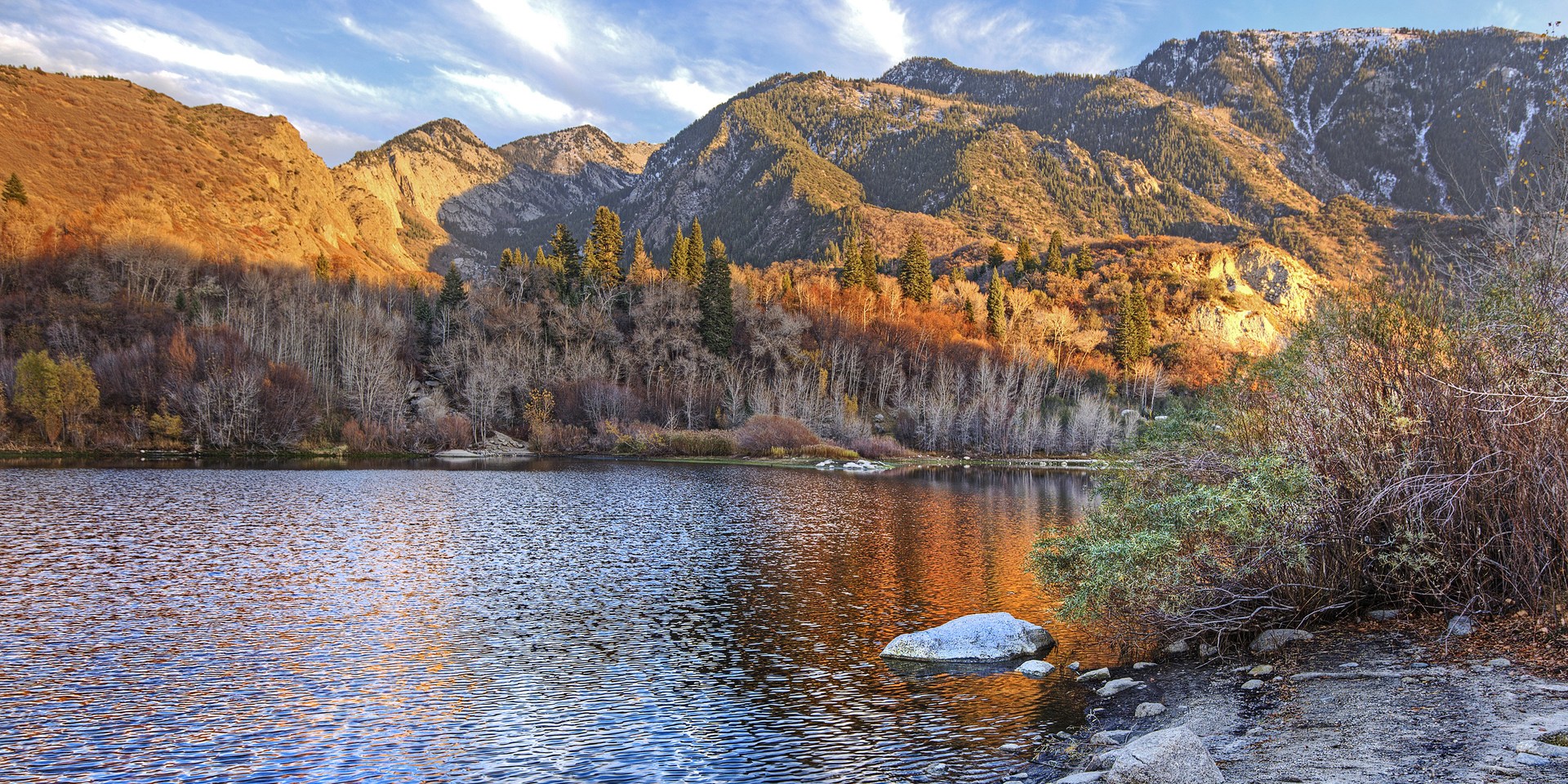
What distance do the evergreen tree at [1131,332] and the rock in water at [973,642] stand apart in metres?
123

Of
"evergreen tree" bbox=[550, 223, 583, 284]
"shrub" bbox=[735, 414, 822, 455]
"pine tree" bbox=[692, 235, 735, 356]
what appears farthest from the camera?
"evergreen tree" bbox=[550, 223, 583, 284]

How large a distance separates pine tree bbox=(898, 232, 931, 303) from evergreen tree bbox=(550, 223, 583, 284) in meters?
52.2

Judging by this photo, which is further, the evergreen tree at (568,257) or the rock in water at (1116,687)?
the evergreen tree at (568,257)

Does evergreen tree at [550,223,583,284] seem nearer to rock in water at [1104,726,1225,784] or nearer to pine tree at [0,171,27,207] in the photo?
pine tree at [0,171,27,207]

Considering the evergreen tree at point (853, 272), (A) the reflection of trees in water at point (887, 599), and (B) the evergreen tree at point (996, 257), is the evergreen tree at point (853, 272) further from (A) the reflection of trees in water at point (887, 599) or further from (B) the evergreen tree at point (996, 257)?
(A) the reflection of trees in water at point (887, 599)

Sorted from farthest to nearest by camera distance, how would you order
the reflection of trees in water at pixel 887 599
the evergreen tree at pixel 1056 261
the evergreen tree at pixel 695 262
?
the evergreen tree at pixel 1056 261, the evergreen tree at pixel 695 262, the reflection of trees in water at pixel 887 599

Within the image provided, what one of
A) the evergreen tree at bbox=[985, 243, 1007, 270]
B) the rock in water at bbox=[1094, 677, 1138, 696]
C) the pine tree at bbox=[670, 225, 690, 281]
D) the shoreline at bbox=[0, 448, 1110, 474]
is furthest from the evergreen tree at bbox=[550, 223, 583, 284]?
the rock in water at bbox=[1094, 677, 1138, 696]

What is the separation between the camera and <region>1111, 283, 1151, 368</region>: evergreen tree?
12938cm

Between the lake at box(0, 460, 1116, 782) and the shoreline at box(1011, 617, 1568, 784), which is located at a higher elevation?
the shoreline at box(1011, 617, 1568, 784)

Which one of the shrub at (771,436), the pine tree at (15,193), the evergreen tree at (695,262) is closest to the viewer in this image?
the shrub at (771,436)

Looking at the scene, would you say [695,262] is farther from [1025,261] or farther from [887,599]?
[887,599]

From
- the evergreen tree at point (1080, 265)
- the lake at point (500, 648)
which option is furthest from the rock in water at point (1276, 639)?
the evergreen tree at point (1080, 265)

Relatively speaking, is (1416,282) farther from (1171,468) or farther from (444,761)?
(444,761)

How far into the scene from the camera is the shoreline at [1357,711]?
8609 mm
